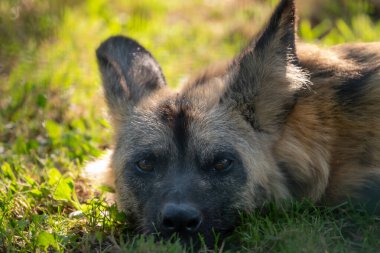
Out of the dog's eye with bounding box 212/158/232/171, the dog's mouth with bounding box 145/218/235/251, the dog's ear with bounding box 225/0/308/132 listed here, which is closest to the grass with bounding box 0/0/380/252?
the dog's mouth with bounding box 145/218/235/251

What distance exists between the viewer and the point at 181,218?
13.4 feet

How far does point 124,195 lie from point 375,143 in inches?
74.0

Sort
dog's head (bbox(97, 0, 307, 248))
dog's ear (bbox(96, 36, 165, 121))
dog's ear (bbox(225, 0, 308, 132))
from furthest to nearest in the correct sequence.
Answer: dog's ear (bbox(96, 36, 165, 121)) → dog's ear (bbox(225, 0, 308, 132)) → dog's head (bbox(97, 0, 307, 248))

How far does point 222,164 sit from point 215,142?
16 cm

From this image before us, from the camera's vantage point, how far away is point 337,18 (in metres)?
9.10

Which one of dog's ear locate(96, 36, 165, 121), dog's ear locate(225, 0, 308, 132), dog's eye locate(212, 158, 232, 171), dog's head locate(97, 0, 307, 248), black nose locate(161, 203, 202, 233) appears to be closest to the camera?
black nose locate(161, 203, 202, 233)

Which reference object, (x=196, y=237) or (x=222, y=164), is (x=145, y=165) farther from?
(x=196, y=237)

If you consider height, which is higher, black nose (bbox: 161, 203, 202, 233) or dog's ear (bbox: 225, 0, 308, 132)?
dog's ear (bbox: 225, 0, 308, 132)

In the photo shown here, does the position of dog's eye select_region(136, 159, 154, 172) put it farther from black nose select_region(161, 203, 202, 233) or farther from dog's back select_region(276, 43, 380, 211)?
dog's back select_region(276, 43, 380, 211)

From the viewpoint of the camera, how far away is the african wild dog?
4.44 m

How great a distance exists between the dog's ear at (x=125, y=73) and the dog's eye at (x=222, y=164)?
96 centimetres

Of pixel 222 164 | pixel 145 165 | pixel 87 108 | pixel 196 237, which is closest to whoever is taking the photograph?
pixel 196 237

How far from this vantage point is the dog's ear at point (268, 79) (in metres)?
4.54

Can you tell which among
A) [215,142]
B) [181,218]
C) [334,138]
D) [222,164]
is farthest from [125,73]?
[334,138]
